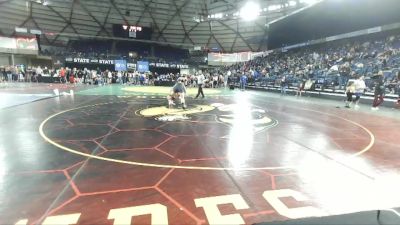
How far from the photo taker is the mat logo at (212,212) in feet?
9.52

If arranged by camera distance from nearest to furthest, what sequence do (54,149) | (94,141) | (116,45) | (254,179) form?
(254,179)
(54,149)
(94,141)
(116,45)

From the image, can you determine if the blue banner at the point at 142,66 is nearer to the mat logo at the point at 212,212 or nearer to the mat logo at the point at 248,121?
the mat logo at the point at 248,121

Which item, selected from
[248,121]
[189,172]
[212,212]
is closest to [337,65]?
[248,121]

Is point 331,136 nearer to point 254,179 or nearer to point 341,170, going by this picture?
point 341,170

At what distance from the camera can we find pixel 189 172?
14.2 feet

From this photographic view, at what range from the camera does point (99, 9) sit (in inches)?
1533

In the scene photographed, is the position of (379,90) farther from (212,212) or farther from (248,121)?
(212,212)

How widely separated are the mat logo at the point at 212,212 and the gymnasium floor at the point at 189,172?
11 mm

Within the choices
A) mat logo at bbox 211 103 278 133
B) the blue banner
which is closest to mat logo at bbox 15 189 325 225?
mat logo at bbox 211 103 278 133

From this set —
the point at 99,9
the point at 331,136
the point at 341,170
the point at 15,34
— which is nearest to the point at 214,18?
the point at 99,9

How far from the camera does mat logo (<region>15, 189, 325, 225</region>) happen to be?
2900 millimetres

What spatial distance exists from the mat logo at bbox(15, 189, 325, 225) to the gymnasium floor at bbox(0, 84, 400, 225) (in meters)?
0.01

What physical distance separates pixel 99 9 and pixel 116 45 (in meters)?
9.32

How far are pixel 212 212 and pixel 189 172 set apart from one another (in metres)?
1.27
